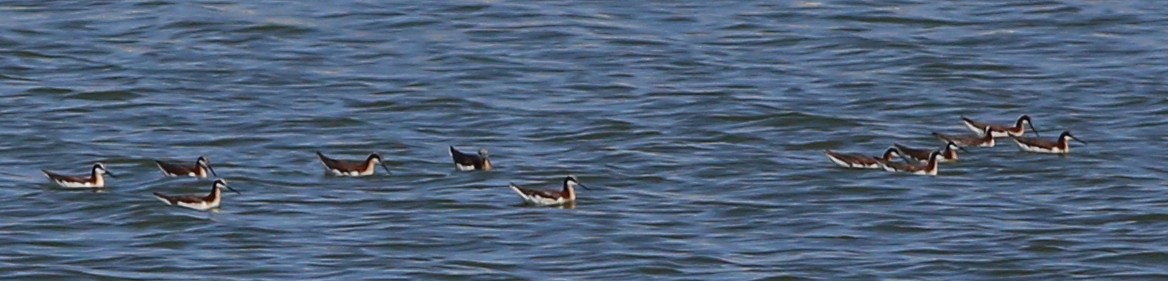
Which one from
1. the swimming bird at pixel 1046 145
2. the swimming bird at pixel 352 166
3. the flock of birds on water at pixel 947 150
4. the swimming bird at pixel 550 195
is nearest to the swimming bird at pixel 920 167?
the flock of birds on water at pixel 947 150

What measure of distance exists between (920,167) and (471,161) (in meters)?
3.89

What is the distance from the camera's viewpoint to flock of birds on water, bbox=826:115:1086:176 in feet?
76.6

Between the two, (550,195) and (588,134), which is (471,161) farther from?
(588,134)

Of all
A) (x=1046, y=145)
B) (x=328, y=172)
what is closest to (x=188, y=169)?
(x=328, y=172)

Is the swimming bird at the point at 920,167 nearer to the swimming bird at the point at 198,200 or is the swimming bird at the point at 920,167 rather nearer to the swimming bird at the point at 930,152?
A: the swimming bird at the point at 930,152

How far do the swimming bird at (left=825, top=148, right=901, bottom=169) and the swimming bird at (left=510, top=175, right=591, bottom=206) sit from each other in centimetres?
272

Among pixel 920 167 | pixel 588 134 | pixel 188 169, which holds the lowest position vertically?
pixel 920 167

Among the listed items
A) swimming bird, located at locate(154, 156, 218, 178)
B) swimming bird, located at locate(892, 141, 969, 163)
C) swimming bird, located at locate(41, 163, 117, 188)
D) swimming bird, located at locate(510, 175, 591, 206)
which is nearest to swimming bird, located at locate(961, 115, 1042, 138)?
swimming bird, located at locate(892, 141, 969, 163)

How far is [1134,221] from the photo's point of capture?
20.8 meters

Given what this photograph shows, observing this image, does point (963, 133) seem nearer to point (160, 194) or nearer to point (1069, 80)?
point (1069, 80)

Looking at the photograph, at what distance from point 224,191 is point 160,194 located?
64 cm

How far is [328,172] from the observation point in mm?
23156

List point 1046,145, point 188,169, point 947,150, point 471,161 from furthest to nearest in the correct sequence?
point 1046,145 → point 947,150 → point 471,161 → point 188,169

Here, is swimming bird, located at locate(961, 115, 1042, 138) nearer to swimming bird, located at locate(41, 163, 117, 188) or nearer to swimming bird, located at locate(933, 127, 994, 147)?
swimming bird, located at locate(933, 127, 994, 147)
